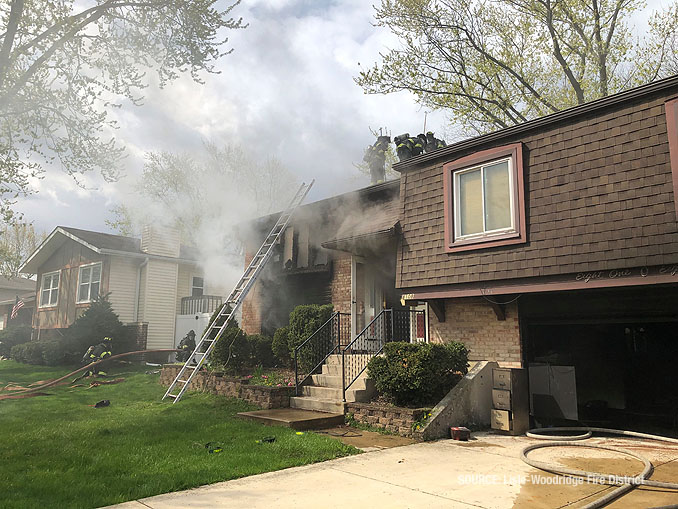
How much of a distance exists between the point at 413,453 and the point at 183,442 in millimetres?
3187

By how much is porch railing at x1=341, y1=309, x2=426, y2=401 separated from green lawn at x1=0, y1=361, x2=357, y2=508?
2.29 m

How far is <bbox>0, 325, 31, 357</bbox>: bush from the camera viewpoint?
24.7 m

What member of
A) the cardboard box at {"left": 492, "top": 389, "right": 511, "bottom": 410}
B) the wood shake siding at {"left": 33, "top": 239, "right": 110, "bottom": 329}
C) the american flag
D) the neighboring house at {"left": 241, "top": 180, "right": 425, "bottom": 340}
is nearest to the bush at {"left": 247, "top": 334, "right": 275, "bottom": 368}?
the neighboring house at {"left": 241, "top": 180, "right": 425, "bottom": 340}

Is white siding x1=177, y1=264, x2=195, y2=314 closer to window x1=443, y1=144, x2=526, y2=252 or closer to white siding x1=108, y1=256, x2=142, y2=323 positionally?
white siding x1=108, y1=256, x2=142, y2=323

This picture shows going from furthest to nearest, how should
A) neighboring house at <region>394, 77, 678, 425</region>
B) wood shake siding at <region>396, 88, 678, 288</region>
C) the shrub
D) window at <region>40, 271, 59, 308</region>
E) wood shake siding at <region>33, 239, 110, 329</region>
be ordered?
window at <region>40, 271, 59, 308</region> → wood shake siding at <region>33, 239, 110, 329</region> → the shrub → neighboring house at <region>394, 77, 678, 425</region> → wood shake siding at <region>396, 88, 678, 288</region>

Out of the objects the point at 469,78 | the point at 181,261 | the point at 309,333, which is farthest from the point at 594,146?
the point at 181,261

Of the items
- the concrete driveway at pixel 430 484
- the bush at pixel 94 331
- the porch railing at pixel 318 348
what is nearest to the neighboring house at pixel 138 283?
the bush at pixel 94 331

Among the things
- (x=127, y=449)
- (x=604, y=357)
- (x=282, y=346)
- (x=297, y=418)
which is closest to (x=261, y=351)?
(x=282, y=346)

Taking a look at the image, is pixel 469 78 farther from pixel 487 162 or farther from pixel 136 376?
pixel 136 376

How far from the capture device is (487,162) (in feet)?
30.5

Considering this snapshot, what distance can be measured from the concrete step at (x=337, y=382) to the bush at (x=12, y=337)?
2104cm

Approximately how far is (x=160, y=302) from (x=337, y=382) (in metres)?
14.5

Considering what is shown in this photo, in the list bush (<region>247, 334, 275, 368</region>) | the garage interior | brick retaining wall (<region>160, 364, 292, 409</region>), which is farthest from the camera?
bush (<region>247, 334, 275, 368</region>)

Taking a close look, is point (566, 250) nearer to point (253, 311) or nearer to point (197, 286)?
point (253, 311)
